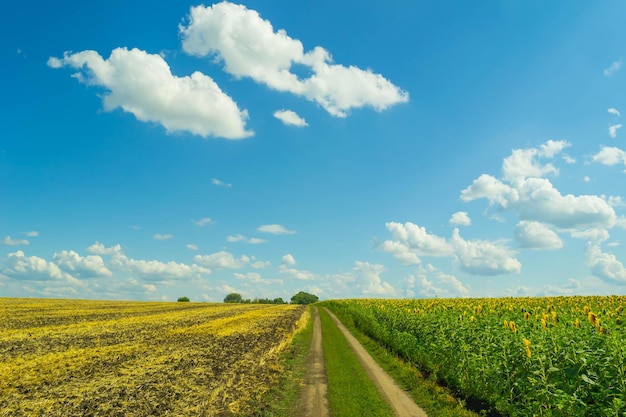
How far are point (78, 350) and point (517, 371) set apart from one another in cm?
2322

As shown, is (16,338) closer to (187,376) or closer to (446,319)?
(187,376)

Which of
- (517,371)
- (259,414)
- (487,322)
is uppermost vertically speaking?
(487,322)

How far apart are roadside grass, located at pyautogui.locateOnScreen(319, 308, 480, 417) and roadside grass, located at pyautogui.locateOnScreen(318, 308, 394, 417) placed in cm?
136

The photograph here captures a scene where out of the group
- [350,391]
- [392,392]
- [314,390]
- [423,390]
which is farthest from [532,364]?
[314,390]

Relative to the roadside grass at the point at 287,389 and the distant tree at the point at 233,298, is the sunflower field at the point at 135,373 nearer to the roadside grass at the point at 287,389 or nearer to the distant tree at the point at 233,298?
the roadside grass at the point at 287,389

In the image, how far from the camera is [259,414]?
1305cm

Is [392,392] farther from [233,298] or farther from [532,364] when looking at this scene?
[233,298]

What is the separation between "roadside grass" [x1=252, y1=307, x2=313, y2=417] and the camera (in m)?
13.5

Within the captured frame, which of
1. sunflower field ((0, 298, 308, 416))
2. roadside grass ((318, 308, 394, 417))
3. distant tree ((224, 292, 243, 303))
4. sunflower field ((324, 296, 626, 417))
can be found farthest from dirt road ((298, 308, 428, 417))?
distant tree ((224, 292, 243, 303))

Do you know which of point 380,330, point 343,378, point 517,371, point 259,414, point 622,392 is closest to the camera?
point 622,392

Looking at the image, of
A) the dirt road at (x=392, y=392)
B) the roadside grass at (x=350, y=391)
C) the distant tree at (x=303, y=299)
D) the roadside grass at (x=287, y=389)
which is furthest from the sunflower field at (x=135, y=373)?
the distant tree at (x=303, y=299)

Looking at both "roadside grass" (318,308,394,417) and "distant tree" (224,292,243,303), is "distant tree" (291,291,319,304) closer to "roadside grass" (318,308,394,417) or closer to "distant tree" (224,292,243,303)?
"distant tree" (224,292,243,303)

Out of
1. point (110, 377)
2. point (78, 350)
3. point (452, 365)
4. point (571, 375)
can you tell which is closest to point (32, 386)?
point (110, 377)

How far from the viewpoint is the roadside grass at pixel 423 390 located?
13500 millimetres
